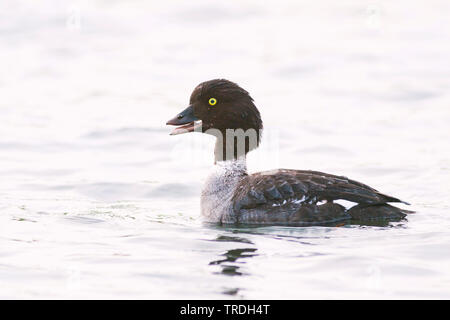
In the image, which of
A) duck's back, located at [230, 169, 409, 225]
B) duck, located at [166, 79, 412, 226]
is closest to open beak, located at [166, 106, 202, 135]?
duck, located at [166, 79, 412, 226]

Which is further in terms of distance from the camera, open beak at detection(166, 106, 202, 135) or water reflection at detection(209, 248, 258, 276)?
open beak at detection(166, 106, 202, 135)

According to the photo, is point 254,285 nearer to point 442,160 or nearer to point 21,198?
point 21,198

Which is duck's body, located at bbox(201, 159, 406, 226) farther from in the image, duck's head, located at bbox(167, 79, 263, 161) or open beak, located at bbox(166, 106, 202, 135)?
open beak, located at bbox(166, 106, 202, 135)

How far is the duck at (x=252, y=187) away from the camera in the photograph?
1206cm

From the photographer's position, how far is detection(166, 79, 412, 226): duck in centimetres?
1206

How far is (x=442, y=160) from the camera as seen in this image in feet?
54.6

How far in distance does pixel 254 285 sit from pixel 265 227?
2225 millimetres

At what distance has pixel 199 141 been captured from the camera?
18.4m

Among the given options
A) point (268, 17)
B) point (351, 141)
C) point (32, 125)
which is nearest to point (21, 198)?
point (32, 125)

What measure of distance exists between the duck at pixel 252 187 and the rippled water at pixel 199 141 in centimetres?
25

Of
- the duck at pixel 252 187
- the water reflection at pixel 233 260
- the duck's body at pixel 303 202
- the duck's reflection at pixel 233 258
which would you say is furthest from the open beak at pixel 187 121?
the water reflection at pixel 233 260

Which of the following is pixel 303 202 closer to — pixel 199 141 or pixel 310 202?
pixel 310 202

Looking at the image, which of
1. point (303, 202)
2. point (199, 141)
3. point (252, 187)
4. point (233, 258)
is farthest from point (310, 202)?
point (199, 141)

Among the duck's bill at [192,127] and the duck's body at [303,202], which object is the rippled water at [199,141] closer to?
the duck's body at [303,202]
